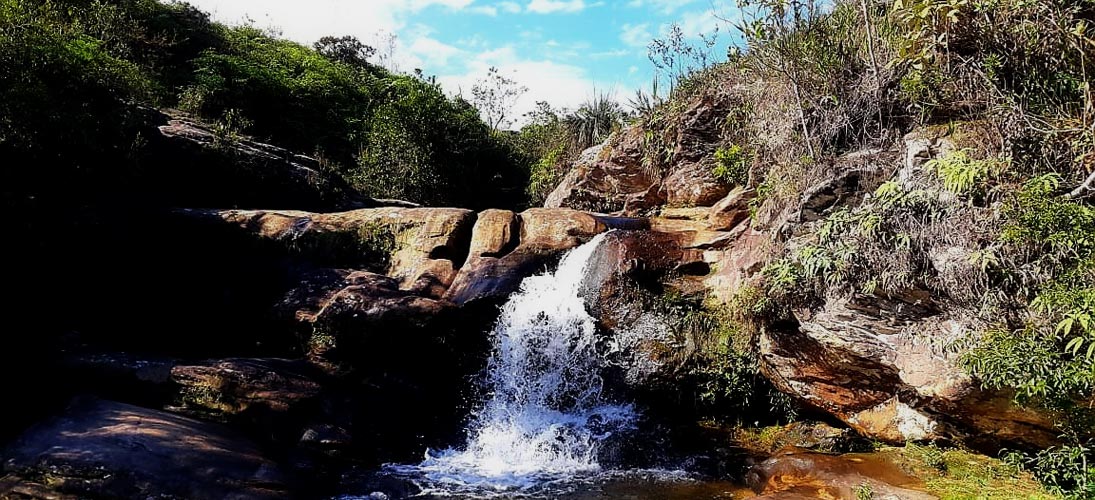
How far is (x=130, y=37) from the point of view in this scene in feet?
59.4

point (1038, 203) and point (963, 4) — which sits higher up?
point (963, 4)

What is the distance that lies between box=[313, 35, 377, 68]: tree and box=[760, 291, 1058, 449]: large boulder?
2500 cm

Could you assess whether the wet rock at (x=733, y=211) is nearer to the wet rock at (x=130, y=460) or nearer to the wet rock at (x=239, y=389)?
the wet rock at (x=239, y=389)

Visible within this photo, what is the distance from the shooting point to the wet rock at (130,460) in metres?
5.75

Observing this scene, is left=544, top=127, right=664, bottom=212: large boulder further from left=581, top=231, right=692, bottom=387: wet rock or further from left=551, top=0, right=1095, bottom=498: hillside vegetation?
left=551, top=0, right=1095, bottom=498: hillside vegetation

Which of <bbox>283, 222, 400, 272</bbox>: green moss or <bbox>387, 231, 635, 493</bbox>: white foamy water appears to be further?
<bbox>283, 222, 400, 272</bbox>: green moss

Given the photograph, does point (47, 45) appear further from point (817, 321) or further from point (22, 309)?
point (817, 321)

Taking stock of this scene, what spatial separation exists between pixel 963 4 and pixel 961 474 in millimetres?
4269

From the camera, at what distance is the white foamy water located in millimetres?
7555

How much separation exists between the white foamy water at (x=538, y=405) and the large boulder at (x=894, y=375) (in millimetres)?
2258

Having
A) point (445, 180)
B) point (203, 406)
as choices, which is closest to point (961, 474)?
point (203, 406)

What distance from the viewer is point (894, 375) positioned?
6.73m

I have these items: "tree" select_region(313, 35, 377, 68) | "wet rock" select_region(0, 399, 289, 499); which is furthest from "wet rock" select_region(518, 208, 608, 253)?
"tree" select_region(313, 35, 377, 68)

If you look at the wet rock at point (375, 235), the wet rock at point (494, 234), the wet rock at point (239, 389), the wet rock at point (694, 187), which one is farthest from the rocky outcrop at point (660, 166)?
the wet rock at point (239, 389)
